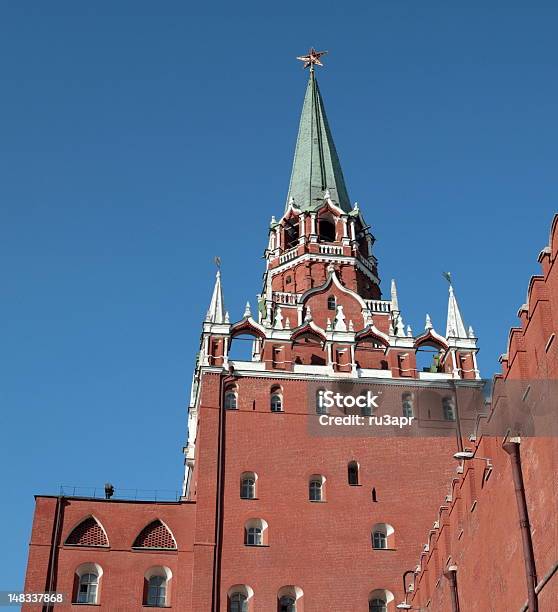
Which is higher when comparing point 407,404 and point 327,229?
point 327,229

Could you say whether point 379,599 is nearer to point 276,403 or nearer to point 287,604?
point 287,604

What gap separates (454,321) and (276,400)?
11882 millimetres

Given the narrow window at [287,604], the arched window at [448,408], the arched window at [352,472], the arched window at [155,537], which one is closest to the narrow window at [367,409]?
the arched window at [352,472]

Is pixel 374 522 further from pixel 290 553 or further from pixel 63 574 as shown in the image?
pixel 63 574

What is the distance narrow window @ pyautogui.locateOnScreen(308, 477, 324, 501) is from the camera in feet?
164

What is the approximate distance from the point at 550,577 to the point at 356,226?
1818 inches

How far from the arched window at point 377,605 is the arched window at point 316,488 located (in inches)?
215

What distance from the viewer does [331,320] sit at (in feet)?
196

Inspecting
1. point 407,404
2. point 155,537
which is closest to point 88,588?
point 155,537

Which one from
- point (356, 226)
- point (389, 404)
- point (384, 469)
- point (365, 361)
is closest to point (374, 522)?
point (384, 469)

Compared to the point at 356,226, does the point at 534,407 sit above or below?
below

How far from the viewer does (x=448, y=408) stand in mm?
54094

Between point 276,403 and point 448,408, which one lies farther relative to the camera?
point 448,408

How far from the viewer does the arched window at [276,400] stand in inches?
2073
